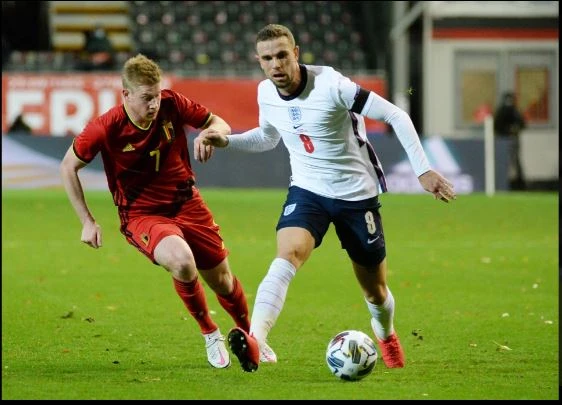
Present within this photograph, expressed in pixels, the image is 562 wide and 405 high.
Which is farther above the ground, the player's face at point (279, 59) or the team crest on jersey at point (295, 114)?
the player's face at point (279, 59)

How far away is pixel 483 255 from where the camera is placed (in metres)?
13.7

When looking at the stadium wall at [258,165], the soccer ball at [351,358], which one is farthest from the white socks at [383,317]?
the stadium wall at [258,165]

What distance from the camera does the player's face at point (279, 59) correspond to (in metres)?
6.35

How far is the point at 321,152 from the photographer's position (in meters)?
6.63

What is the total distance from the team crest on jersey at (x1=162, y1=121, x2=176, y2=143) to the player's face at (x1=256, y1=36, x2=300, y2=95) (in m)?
0.79

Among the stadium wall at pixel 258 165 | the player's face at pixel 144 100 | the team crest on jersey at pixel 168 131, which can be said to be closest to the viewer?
the player's face at pixel 144 100

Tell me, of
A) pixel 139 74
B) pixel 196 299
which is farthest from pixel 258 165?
pixel 139 74

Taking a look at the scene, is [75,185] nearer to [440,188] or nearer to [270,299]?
[270,299]

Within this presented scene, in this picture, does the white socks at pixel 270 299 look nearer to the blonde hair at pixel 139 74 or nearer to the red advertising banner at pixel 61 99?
the blonde hair at pixel 139 74

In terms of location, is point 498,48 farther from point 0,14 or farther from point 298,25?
point 0,14

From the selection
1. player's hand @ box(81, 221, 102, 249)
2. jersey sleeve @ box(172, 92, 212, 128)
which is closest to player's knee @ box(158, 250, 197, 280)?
player's hand @ box(81, 221, 102, 249)

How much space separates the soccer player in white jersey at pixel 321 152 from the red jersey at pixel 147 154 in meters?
0.38

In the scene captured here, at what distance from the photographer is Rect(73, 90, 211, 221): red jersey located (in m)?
6.80

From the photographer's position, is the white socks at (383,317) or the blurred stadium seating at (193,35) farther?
the blurred stadium seating at (193,35)
